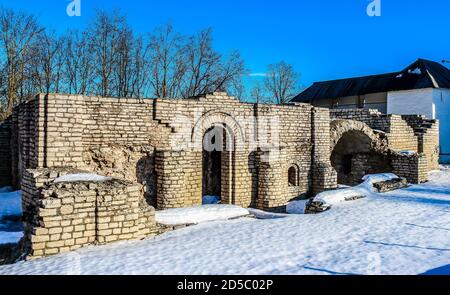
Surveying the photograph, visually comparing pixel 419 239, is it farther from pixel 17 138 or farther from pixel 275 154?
pixel 17 138

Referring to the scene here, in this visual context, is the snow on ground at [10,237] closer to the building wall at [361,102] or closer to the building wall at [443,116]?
the building wall at [443,116]

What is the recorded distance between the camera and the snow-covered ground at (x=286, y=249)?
443 cm

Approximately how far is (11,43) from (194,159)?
48.9 ft

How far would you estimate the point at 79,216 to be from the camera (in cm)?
516

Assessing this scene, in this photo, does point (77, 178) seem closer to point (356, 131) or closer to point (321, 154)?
point (321, 154)

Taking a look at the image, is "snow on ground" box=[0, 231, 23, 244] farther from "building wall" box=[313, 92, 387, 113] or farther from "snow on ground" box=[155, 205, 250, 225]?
"building wall" box=[313, 92, 387, 113]

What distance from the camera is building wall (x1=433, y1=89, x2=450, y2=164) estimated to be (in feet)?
76.9

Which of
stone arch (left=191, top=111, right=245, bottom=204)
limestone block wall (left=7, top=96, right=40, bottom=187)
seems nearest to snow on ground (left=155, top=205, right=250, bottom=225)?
stone arch (left=191, top=111, right=245, bottom=204)

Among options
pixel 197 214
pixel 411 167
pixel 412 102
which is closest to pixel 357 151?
pixel 411 167

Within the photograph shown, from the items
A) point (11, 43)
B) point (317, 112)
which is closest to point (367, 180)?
point (317, 112)

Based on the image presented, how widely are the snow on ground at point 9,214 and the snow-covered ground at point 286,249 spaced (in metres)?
2.08

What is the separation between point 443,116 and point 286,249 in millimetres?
23379

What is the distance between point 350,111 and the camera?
1480cm

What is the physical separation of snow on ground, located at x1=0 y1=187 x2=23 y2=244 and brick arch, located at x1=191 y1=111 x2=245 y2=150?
4.15 meters
